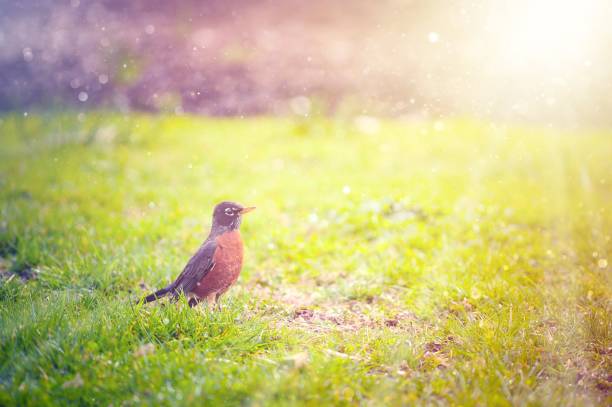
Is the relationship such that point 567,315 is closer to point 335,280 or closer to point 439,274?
point 439,274

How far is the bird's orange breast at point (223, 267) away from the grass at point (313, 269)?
0.51 ft

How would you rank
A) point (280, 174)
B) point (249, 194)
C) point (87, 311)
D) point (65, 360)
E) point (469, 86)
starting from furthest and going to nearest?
point (469, 86) → point (280, 174) → point (249, 194) → point (87, 311) → point (65, 360)

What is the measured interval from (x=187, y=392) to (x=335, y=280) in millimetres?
1881

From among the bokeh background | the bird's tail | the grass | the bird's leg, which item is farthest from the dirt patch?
the bokeh background

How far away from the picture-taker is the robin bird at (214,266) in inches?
116

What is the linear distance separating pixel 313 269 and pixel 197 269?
54.4 inches

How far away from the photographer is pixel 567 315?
310 centimetres

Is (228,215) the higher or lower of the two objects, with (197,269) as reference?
higher

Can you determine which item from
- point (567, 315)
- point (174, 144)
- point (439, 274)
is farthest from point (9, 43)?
point (567, 315)

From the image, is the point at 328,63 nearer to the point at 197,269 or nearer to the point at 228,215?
the point at 228,215

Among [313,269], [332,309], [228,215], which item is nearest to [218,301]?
[228,215]

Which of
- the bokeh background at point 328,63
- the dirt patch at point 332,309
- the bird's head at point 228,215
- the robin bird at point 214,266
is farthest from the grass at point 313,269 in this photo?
the bokeh background at point 328,63

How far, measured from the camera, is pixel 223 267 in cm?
295

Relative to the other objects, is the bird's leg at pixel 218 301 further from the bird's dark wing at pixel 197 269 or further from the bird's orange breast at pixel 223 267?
the bird's dark wing at pixel 197 269
